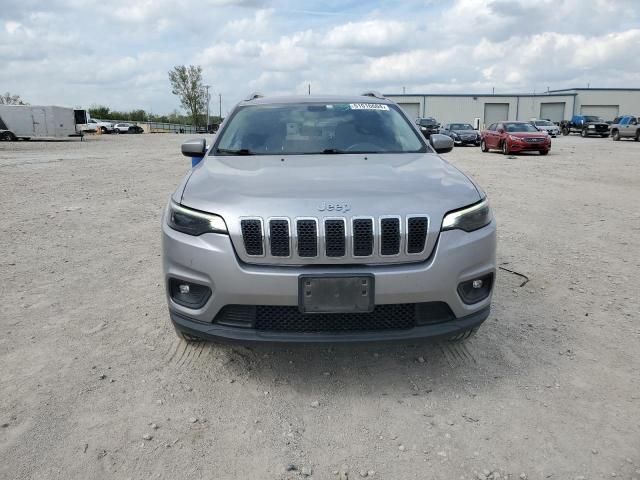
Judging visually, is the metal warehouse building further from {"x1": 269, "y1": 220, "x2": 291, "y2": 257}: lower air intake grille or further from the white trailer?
{"x1": 269, "y1": 220, "x2": 291, "y2": 257}: lower air intake grille

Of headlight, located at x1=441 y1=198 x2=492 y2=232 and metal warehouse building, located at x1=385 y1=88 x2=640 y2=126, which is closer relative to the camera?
headlight, located at x1=441 y1=198 x2=492 y2=232

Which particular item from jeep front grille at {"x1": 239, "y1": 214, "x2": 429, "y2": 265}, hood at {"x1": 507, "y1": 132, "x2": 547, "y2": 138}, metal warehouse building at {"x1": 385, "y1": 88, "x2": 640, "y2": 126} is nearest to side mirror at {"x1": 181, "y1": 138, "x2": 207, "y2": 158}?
jeep front grille at {"x1": 239, "y1": 214, "x2": 429, "y2": 265}

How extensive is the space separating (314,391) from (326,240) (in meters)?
0.90

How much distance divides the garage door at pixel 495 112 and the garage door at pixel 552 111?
479 centimetres

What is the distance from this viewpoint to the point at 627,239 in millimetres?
6305

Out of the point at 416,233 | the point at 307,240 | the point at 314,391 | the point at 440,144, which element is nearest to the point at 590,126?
the point at 440,144

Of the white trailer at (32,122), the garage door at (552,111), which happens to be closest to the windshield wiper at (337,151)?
the white trailer at (32,122)

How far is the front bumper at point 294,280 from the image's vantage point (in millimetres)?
2598

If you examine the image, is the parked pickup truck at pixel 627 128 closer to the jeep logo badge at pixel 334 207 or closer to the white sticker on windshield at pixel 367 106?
the white sticker on windshield at pixel 367 106

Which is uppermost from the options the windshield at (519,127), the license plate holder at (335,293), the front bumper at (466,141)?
the windshield at (519,127)

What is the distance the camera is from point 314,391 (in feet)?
9.58

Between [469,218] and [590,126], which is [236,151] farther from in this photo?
[590,126]

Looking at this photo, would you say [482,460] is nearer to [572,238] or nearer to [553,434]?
[553,434]

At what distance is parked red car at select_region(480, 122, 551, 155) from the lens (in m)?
20.9
